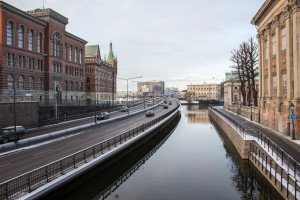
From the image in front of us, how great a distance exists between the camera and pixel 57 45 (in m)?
63.7

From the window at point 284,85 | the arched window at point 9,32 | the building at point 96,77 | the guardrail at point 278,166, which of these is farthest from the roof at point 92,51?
the guardrail at point 278,166

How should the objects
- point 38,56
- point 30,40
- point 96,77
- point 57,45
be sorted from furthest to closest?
point 96,77
point 57,45
point 38,56
point 30,40

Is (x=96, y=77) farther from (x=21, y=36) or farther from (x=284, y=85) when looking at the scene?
(x=284, y=85)

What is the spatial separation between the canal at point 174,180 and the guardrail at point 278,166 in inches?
→ 38.0

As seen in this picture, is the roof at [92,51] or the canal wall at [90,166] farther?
the roof at [92,51]

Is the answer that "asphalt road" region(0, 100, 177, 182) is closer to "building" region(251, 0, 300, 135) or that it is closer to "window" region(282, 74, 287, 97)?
"building" region(251, 0, 300, 135)

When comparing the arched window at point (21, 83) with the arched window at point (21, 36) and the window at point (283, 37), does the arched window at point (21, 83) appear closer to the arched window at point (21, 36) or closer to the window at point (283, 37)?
the arched window at point (21, 36)

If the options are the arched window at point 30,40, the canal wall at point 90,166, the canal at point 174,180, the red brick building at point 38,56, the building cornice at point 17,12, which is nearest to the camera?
the canal wall at point 90,166

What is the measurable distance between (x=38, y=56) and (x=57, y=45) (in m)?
8.03

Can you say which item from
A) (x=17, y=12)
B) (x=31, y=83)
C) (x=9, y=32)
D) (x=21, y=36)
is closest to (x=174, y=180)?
(x=9, y=32)

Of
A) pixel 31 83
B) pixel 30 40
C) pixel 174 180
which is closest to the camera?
pixel 174 180

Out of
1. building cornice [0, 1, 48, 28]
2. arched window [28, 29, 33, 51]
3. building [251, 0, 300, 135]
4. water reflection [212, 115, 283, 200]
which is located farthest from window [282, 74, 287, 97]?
arched window [28, 29, 33, 51]

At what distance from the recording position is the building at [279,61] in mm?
27156

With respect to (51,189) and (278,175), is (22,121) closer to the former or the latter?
(51,189)
